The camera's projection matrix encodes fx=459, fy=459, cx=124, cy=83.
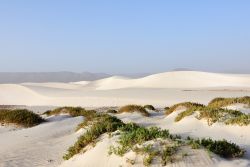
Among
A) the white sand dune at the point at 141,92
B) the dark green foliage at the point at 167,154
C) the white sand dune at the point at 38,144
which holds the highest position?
the white sand dune at the point at 141,92

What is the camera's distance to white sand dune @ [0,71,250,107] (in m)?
44.3

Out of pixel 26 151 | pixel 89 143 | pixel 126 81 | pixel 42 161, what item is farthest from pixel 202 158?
pixel 126 81

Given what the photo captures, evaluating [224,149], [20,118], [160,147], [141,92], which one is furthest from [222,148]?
[141,92]

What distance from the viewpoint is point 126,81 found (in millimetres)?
94000

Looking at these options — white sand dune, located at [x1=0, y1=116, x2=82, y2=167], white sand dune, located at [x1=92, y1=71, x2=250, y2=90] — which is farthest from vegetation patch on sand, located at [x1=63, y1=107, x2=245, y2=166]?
white sand dune, located at [x1=92, y1=71, x2=250, y2=90]

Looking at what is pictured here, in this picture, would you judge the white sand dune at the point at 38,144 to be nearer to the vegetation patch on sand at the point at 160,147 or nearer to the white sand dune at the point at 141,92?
the vegetation patch on sand at the point at 160,147

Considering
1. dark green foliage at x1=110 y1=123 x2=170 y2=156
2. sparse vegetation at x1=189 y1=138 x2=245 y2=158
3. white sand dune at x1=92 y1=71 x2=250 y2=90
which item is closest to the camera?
sparse vegetation at x1=189 y1=138 x2=245 y2=158

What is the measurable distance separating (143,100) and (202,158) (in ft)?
115

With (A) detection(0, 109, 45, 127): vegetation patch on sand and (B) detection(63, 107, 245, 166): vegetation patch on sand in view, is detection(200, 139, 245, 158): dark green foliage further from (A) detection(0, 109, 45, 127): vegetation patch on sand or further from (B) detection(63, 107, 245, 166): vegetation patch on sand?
(A) detection(0, 109, 45, 127): vegetation patch on sand

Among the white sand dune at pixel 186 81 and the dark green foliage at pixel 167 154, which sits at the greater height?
the white sand dune at pixel 186 81

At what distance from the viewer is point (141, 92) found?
2025 inches

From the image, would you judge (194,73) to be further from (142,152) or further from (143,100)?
(142,152)

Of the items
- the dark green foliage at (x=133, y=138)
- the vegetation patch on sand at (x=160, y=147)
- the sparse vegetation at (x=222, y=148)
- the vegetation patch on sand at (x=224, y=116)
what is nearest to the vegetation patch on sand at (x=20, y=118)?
the vegetation patch on sand at (x=224, y=116)

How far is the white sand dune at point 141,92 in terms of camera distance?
4434 centimetres
